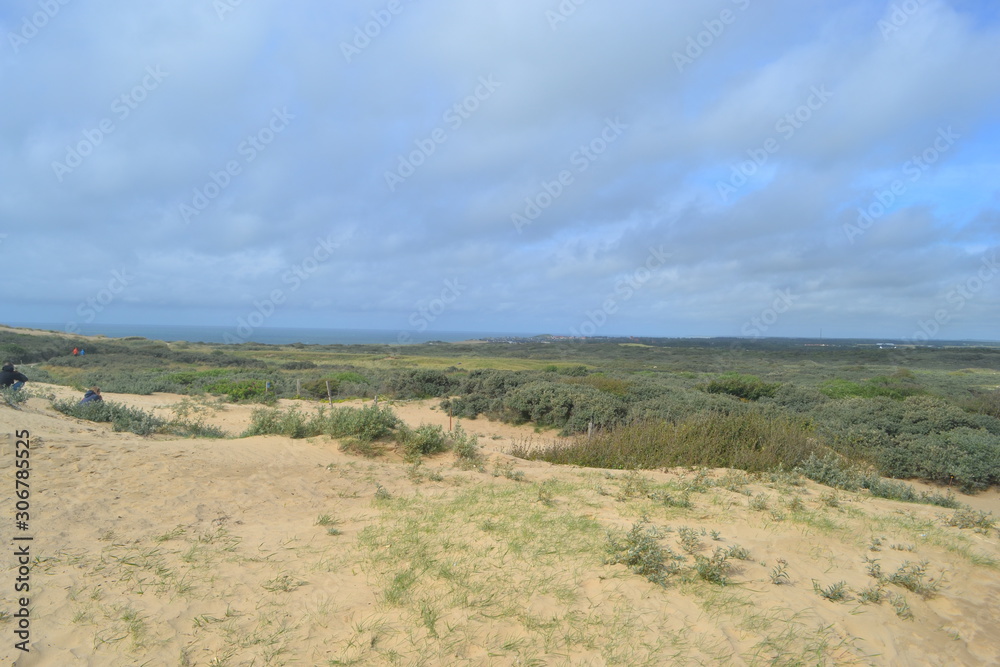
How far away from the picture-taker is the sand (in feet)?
11.7

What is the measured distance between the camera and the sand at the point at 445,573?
3564 millimetres

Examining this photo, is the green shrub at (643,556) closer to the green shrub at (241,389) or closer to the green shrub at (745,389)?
the green shrub at (745,389)

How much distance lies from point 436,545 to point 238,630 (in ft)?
6.60

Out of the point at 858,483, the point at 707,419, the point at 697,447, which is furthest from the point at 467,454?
the point at 858,483

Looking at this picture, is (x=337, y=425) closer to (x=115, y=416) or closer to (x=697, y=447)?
(x=115, y=416)

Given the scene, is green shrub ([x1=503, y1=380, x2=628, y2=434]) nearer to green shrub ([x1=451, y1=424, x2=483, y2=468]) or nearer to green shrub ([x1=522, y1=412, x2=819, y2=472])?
green shrub ([x1=522, y1=412, x2=819, y2=472])

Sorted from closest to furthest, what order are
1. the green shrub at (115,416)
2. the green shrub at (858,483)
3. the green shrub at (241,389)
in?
the green shrub at (858,483) → the green shrub at (115,416) → the green shrub at (241,389)

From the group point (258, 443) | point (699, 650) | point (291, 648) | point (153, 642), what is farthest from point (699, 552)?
point (258, 443)

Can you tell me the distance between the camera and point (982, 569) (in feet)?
16.9

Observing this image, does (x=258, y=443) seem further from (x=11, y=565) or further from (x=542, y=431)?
(x=542, y=431)

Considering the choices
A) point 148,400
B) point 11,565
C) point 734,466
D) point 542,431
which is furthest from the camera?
point 148,400

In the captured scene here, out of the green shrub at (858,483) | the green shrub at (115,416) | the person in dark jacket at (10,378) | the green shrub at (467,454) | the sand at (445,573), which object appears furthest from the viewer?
the person in dark jacket at (10,378)

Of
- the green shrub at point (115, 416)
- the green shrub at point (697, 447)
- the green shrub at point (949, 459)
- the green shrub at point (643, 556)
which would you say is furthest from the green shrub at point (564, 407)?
the green shrub at point (115, 416)

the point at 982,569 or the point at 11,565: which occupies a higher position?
the point at 11,565
